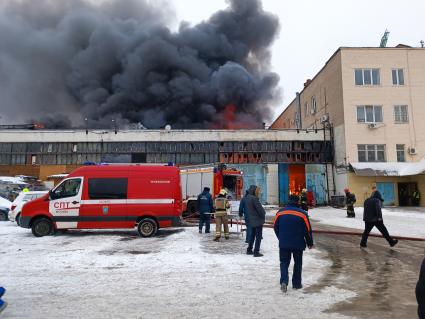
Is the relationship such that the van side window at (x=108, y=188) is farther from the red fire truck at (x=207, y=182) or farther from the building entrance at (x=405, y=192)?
the building entrance at (x=405, y=192)

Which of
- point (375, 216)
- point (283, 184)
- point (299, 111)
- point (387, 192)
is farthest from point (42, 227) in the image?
point (299, 111)

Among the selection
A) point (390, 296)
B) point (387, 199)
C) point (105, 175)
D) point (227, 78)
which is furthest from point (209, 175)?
point (227, 78)

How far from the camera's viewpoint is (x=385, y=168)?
2784cm

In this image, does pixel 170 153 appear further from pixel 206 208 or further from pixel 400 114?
pixel 400 114

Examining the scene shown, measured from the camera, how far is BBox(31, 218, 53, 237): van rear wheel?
36.6 feet

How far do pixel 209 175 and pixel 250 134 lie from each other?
13.8 meters

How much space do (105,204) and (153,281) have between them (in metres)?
5.85

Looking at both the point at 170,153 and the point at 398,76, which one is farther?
the point at 170,153

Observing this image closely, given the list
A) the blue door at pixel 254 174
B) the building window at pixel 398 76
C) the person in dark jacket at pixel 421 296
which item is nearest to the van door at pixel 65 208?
the person in dark jacket at pixel 421 296

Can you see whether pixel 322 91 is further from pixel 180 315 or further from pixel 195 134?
pixel 180 315

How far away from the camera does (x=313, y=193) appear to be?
30062 mm

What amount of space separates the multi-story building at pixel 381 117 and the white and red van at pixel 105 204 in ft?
68.6

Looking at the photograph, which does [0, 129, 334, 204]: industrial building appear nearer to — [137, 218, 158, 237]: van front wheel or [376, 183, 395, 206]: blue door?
[376, 183, 395, 206]: blue door

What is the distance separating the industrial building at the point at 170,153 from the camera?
30.7 meters
